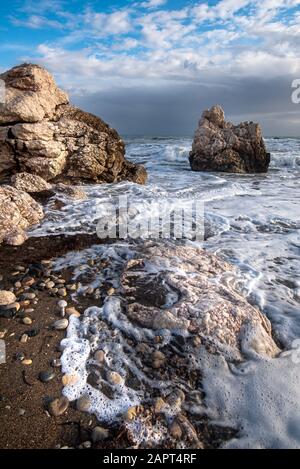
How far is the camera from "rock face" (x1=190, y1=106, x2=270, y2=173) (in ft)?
58.0

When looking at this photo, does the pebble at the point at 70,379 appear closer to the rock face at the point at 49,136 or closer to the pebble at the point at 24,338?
the pebble at the point at 24,338

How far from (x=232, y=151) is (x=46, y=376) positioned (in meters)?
17.1

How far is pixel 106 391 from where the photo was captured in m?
2.49

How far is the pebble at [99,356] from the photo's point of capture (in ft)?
9.05

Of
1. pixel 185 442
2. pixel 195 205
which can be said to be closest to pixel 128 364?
pixel 185 442

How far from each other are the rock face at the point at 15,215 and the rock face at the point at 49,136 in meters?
3.40

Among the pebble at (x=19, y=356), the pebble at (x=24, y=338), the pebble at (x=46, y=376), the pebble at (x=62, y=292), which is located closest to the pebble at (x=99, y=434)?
Result: the pebble at (x=46, y=376)

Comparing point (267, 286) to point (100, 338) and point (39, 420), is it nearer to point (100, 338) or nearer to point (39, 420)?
point (100, 338)

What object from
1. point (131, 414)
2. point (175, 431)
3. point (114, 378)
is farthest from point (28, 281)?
point (175, 431)

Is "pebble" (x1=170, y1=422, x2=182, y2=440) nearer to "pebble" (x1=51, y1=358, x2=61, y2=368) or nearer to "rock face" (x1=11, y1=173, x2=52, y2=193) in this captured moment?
"pebble" (x1=51, y1=358, x2=61, y2=368)

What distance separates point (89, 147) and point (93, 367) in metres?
8.97

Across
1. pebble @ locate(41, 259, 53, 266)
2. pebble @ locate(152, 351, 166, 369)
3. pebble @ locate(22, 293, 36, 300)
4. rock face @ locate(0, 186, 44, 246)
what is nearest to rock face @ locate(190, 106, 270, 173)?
rock face @ locate(0, 186, 44, 246)

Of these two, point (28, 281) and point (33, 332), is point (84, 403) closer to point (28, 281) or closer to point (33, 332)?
point (33, 332)

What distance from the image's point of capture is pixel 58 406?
229 cm
